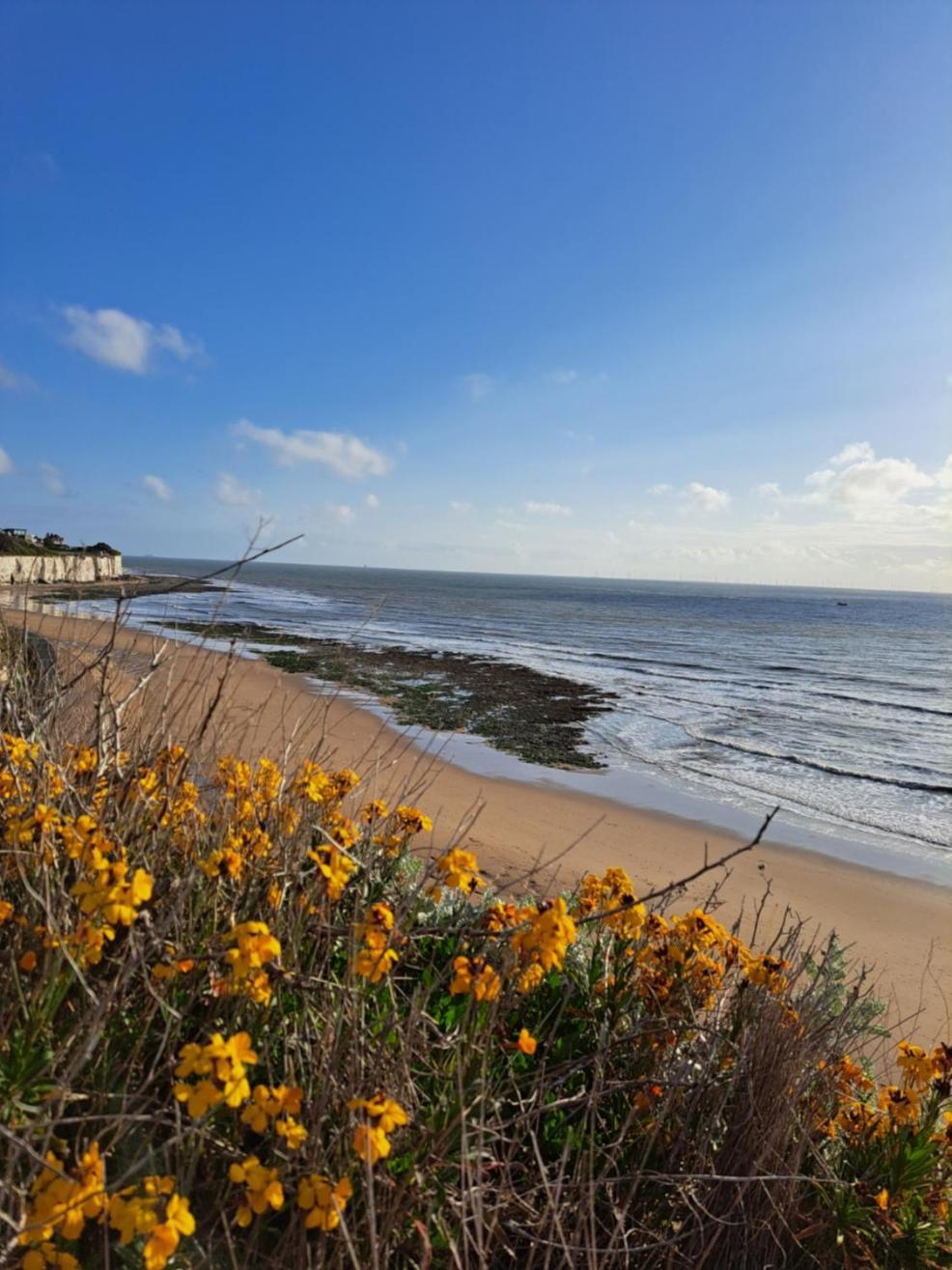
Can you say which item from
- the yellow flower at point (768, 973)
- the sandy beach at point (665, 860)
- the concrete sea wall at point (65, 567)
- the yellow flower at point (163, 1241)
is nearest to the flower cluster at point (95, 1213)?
the yellow flower at point (163, 1241)

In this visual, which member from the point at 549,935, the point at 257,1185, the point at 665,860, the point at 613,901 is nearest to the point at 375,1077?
the point at 257,1185

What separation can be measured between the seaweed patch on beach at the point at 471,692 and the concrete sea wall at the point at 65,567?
66.3ft

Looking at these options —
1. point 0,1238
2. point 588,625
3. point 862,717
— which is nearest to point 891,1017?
point 0,1238

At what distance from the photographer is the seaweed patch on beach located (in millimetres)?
16250

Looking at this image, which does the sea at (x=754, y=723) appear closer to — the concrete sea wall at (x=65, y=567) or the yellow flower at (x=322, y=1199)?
the yellow flower at (x=322, y=1199)

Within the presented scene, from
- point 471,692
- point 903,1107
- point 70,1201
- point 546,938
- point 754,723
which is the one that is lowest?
point 754,723

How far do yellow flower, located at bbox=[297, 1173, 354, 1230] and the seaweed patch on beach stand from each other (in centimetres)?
1110

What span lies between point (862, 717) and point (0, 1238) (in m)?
23.6

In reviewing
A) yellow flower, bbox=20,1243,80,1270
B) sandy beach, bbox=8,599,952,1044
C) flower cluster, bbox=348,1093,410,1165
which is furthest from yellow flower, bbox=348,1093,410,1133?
sandy beach, bbox=8,599,952,1044

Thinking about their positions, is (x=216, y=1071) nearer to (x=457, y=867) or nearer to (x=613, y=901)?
(x=457, y=867)

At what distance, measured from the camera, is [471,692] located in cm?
2164

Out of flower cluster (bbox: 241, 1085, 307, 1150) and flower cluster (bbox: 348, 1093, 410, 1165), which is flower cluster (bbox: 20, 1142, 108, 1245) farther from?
flower cluster (bbox: 348, 1093, 410, 1165)

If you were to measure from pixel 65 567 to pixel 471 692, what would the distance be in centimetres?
3879

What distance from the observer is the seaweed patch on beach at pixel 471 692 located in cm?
1625
